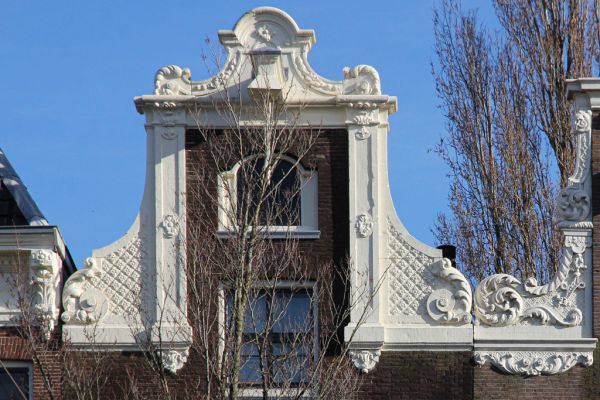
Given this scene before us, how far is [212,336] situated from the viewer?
109 feet

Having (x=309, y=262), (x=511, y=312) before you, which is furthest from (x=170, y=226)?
(x=511, y=312)

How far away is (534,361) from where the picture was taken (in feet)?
108

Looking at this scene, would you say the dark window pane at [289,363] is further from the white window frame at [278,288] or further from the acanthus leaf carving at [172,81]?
the acanthus leaf carving at [172,81]

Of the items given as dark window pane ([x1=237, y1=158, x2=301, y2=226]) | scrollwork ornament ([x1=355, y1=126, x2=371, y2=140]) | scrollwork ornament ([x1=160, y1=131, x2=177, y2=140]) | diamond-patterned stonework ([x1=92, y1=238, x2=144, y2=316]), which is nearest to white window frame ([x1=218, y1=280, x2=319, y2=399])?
dark window pane ([x1=237, y1=158, x2=301, y2=226])

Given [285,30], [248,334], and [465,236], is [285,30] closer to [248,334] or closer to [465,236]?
[248,334]

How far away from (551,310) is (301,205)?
410cm

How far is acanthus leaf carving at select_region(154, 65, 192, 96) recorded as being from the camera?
34.2 m

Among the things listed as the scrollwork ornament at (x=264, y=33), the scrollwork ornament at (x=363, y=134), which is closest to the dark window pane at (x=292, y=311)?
the scrollwork ornament at (x=363, y=134)

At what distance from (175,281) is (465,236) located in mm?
10525

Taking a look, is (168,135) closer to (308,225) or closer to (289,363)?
(308,225)

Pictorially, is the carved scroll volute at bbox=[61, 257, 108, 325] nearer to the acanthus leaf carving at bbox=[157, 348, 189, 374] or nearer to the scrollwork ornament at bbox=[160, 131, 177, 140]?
the acanthus leaf carving at bbox=[157, 348, 189, 374]

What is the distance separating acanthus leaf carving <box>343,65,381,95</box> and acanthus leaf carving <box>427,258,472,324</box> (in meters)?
2.85

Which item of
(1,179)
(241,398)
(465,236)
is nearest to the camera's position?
(241,398)

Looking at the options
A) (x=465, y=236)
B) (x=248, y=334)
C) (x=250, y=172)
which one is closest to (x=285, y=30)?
(x=250, y=172)
